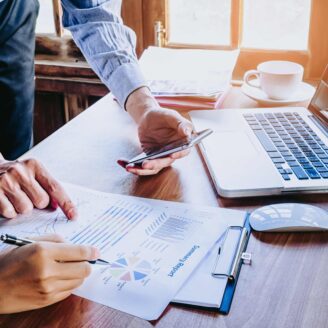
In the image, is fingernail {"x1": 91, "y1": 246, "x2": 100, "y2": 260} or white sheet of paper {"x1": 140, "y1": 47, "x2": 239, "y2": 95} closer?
fingernail {"x1": 91, "y1": 246, "x2": 100, "y2": 260}

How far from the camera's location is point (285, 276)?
0.65 m

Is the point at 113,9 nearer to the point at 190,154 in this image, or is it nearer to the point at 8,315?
the point at 190,154

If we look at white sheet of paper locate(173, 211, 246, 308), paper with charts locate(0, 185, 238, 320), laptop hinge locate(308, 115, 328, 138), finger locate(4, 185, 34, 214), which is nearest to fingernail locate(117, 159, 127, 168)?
paper with charts locate(0, 185, 238, 320)

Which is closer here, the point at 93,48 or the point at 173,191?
the point at 173,191

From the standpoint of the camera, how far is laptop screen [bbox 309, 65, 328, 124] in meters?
1.10

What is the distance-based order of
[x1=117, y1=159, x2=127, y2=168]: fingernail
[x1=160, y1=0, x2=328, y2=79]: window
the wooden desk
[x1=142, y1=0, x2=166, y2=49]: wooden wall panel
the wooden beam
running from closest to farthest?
the wooden desk, [x1=117, y1=159, x2=127, y2=168]: fingernail, [x1=160, y1=0, x2=328, y2=79]: window, [x1=142, y1=0, x2=166, y2=49]: wooden wall panel, the wooden beam

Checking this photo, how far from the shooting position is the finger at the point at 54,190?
790 mm

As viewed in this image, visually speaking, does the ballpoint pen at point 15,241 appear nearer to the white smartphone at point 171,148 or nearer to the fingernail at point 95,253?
the fingernail at point 95,253

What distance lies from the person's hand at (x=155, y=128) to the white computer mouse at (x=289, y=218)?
0.77ft

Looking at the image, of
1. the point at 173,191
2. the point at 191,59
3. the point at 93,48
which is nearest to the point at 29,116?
the point at 93,48

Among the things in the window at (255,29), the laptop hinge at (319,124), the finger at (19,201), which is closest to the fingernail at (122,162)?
the finger at (19,201)

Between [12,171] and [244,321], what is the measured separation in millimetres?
465

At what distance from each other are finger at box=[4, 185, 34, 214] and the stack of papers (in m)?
0.54

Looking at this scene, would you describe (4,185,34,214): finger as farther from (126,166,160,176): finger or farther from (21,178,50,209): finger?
(126,166,160,176): finger
